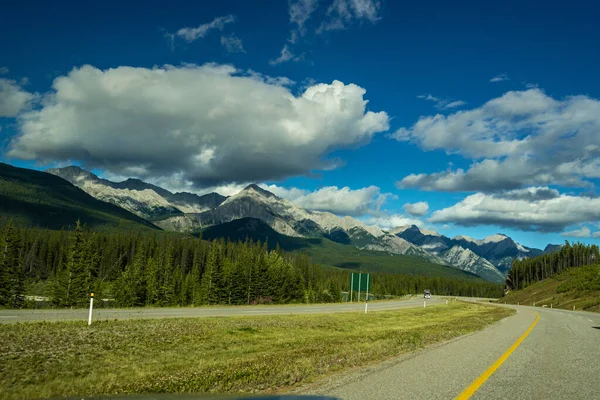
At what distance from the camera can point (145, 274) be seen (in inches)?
3319

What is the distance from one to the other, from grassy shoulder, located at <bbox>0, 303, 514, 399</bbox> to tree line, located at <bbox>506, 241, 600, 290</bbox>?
18983 centimetres

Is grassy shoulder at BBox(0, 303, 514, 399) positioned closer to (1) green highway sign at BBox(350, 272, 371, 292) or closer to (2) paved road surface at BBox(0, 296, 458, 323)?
(2) paved road surface at BBox(0, 296, 458, 323)

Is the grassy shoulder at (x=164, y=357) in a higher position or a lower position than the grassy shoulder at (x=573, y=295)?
higher

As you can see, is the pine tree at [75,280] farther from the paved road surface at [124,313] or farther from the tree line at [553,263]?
the tree line at [553,263]

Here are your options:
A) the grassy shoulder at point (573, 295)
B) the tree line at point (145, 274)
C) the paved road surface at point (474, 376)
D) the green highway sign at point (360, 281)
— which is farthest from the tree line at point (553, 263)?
the paved road surface at point (474, 376)

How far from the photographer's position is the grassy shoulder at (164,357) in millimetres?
9172

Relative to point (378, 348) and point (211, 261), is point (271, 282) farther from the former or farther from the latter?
point (378, 348)

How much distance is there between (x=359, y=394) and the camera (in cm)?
798

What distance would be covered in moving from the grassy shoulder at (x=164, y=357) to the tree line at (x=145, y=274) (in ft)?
158

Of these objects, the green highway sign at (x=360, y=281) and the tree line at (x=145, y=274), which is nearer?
the green highway sign at (x=360, y=281)

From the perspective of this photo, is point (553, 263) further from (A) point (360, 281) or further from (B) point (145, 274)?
(B) point (145, 274)

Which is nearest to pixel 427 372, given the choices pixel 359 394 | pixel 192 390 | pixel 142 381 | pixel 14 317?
pixel 359 394

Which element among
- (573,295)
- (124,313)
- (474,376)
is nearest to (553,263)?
(573,295)

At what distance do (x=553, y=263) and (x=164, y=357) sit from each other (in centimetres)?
21732
